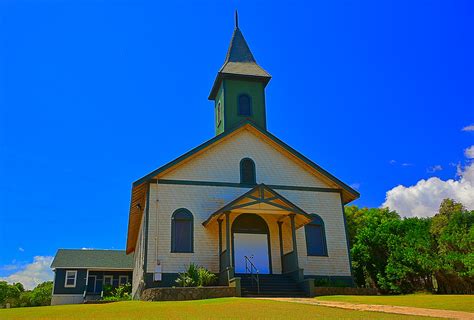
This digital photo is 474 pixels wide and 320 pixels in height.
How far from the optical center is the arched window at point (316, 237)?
824 inches

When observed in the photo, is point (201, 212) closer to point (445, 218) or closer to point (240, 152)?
point (240, 152)

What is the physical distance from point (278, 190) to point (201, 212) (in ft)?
13.1

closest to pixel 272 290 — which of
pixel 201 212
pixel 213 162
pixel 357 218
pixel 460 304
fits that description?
pixel 201 212

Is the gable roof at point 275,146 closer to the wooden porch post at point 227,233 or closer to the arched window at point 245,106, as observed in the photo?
the arched window at point 245,106

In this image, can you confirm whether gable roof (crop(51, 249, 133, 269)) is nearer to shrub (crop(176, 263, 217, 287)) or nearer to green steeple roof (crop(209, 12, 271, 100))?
green steeple roof (crop(209, 12, 271, 100))

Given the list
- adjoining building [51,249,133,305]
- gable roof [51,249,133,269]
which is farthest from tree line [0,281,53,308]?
adjoining building [51,249,133,305]

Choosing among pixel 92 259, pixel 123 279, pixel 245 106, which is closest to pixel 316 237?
pixel 245 106

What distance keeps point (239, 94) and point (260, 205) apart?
847 cm

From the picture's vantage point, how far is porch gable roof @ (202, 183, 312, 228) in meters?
18.7

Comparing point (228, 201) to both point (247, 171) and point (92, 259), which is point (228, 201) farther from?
point (92, 259)

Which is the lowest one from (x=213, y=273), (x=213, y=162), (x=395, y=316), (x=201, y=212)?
(x=395, y=316)

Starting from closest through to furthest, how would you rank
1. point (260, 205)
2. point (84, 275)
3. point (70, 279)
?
point (260, 205) → point (70, 279) → point (84, 275)

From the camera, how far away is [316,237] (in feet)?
69.8

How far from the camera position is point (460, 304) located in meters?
11.0
